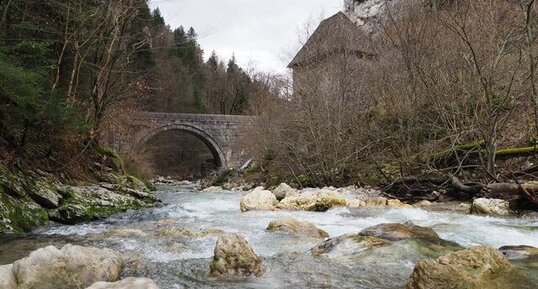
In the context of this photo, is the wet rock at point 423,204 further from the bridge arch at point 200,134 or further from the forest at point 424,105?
the bridge arch at point 200,134

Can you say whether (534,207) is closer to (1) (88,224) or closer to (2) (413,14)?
(2) (413,14)

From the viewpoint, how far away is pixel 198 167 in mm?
45281

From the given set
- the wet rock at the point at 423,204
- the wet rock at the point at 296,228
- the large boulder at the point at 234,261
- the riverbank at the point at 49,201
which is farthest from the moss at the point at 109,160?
the large boulder at the point at 234,261

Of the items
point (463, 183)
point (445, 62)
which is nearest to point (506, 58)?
point (445, 62)

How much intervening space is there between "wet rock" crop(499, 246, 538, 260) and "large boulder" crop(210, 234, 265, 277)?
267 cm

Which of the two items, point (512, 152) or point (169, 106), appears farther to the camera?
point (169, 106)

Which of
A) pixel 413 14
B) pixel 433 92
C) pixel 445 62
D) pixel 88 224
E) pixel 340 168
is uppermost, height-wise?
pixel 413 14

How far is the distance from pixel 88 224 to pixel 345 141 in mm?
8608

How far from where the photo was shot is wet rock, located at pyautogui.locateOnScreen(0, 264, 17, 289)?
11.5 feet

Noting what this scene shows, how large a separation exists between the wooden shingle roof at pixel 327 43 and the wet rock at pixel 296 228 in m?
9.31

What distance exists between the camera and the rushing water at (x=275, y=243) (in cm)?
419

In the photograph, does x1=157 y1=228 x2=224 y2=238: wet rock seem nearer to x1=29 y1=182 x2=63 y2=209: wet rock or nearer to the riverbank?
the riverbank

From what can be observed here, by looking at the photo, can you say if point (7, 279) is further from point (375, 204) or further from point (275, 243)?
point (375, 204)

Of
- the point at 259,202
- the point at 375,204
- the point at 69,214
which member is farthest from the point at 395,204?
the point at 69,214
